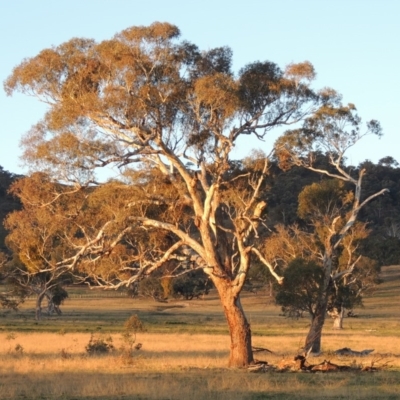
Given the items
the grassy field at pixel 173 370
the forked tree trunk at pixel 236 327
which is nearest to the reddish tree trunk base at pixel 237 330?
the forked tree trunk at pixel 236 327

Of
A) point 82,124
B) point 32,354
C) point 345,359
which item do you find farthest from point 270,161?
point 32,354

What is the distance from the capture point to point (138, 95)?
856 inches

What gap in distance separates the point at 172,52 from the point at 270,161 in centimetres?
418

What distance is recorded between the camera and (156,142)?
22.4 meters

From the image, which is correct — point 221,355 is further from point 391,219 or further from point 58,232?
point 391,219

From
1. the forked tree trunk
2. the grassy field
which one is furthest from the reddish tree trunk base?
the grassy field

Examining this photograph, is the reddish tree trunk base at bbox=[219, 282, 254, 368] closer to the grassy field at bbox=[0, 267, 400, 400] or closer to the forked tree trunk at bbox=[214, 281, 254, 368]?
the forked tree trunk at bbox=[214, 281, 254, 368]

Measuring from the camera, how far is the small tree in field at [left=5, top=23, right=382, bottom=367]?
2170cm

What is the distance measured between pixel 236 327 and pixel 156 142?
17.4ft

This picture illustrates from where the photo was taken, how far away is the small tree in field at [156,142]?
21.7 metres

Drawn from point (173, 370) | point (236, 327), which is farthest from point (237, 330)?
point (173, 370)

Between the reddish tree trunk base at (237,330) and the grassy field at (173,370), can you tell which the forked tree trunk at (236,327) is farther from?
the grassy field at (173,370)

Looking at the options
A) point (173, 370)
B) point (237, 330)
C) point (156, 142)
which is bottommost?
point (173, 370)

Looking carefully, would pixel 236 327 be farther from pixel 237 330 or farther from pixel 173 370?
pixel 173 370
